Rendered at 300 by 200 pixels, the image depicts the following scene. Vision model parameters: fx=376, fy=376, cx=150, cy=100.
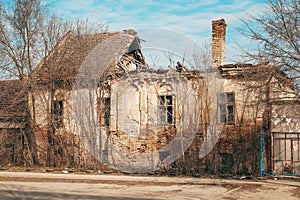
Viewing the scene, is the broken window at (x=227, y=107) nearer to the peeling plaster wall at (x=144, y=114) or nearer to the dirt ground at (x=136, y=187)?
the peeling plaster wall at (x=144, y=114)

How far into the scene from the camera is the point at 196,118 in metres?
17.6

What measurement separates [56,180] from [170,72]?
24.4 feet

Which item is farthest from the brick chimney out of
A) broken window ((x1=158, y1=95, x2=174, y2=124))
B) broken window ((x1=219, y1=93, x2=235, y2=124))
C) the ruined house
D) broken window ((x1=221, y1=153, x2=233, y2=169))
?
broken window ((x1=221, y1=153, x2=233, y2=169))

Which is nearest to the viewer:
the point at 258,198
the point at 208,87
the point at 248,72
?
the point at 258,198

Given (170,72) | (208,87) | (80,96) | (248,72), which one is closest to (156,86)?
(170,72)

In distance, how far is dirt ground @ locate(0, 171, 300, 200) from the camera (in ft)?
38.0

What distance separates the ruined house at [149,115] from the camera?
16250mm

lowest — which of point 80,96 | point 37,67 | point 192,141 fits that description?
point 192,141

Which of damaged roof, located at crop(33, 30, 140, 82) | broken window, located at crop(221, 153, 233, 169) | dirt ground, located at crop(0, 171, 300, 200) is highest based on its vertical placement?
damaged roof, located at crop(33, 30, 140, 82)

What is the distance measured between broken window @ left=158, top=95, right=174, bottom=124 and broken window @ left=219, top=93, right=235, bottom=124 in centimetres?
255

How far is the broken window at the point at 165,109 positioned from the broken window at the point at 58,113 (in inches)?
219

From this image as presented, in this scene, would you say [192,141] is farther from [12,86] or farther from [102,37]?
[12,86]

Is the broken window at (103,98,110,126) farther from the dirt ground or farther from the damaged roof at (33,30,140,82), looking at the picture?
the dirt ground

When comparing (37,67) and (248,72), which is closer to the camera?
(248,72)
